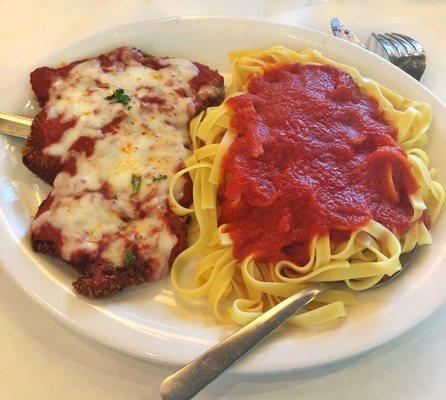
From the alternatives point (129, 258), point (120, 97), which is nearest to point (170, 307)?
point (129, 258)

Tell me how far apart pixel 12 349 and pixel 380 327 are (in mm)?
1800

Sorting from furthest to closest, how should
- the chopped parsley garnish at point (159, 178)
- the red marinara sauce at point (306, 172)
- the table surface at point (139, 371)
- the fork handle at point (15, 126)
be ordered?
the fork handle at point (15, 126) < the chopped parsley garnish at point (159, 178) < the red marinara sauce at point (306, 172) < the table surface at point (139, 371)

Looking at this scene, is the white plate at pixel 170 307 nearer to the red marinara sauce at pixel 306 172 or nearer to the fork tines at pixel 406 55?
the red marinara sauce at pixel 306 172

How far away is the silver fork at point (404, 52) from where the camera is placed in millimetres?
3777

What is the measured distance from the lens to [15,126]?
309 cm

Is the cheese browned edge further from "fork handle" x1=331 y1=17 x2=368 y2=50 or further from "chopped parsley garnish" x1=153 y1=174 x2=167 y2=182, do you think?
"fork handle" x1=331 y1=17 x2=368 y2=50

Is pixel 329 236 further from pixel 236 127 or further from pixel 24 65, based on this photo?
pixel 24 65

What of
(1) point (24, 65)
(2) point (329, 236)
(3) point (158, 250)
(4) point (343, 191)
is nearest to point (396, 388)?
(2) point (329, 236)

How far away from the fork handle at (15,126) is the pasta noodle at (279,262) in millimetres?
978

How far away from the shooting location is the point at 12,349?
101 inches

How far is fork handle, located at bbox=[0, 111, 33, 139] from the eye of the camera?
3.07 m

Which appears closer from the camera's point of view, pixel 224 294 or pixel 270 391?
pixel 270 391

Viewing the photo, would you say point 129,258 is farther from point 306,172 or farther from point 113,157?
point 306,172

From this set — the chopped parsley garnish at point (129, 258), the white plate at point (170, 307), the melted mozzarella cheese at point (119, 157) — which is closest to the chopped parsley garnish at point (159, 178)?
the melted mozzarella cheese at point (119, 157)
